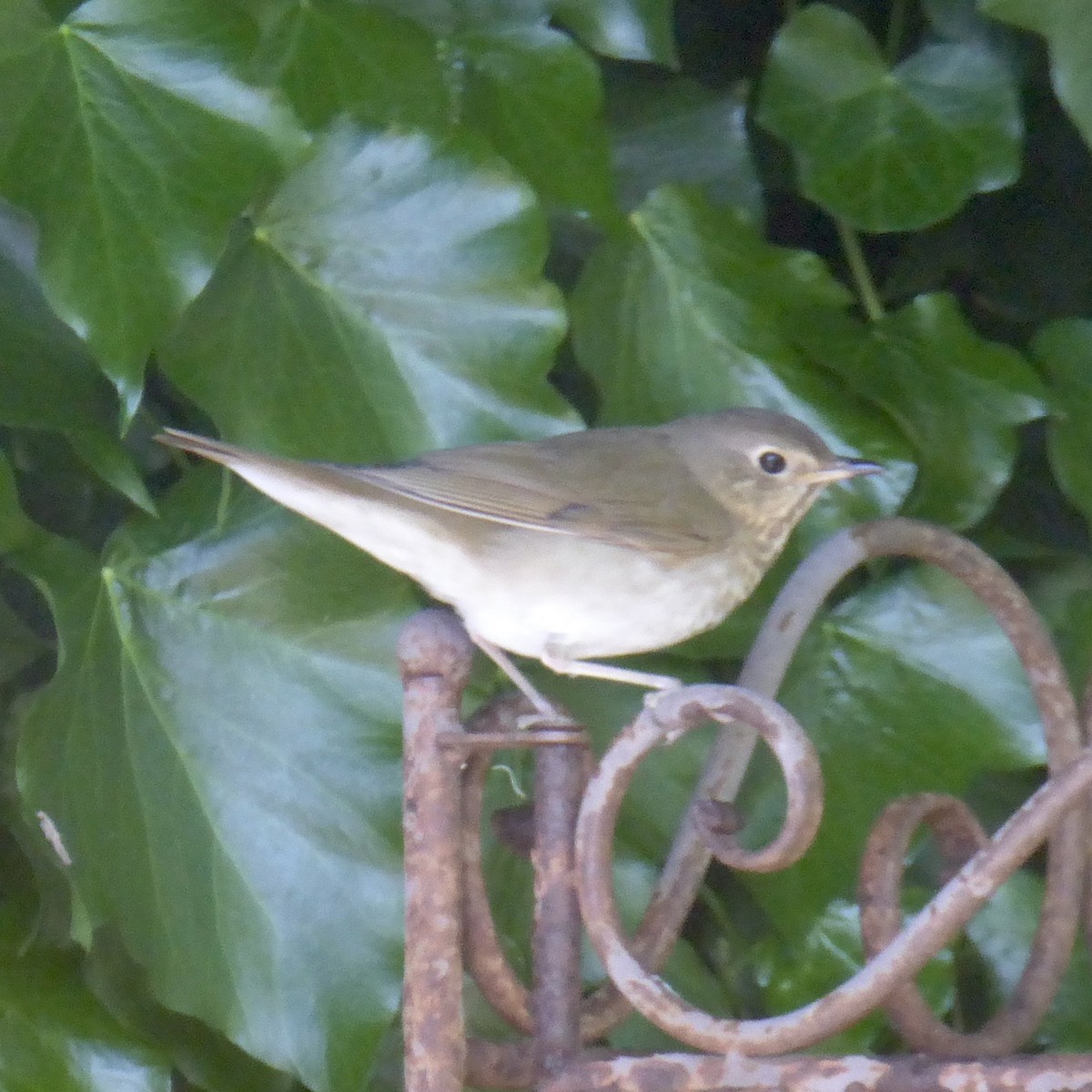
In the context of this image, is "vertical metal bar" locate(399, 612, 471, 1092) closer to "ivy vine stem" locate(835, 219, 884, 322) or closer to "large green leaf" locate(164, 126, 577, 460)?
"large green leaf" locate(164, 126, 577, 460)

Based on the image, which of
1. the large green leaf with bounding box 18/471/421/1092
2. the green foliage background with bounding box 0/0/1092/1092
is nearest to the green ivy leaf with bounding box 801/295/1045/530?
the green foliage background with bounding box 0/0/1092/1092

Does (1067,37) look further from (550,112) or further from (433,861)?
(433,861)

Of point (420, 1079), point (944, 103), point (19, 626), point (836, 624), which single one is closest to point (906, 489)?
point (836, 624)

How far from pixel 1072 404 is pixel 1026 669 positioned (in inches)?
14.1

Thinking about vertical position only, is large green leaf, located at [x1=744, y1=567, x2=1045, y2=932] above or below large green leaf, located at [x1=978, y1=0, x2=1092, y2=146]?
below

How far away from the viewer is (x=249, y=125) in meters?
1.18

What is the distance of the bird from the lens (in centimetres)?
125

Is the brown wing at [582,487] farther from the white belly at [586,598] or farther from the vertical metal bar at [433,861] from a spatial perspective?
the vertical metal bar at [433,861]

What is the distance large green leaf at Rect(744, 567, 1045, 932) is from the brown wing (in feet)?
0.49

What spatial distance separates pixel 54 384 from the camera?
129cm

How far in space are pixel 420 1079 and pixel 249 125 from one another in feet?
2.31

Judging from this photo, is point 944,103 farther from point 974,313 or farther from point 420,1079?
point 420,1079

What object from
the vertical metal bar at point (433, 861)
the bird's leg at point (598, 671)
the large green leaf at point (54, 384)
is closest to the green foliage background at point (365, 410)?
the large green leaf at point (54, 384)

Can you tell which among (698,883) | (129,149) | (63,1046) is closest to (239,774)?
(63,1046)
